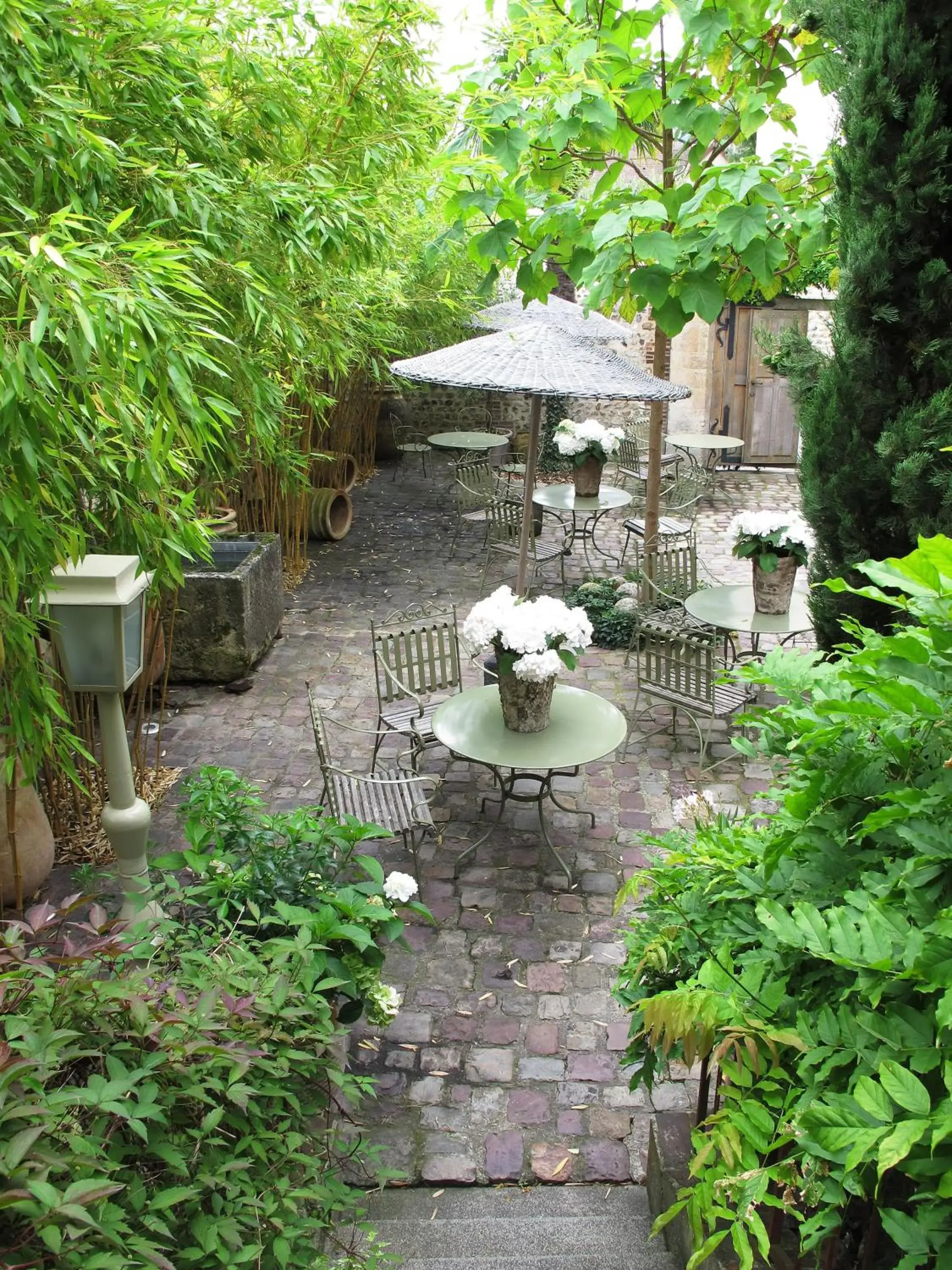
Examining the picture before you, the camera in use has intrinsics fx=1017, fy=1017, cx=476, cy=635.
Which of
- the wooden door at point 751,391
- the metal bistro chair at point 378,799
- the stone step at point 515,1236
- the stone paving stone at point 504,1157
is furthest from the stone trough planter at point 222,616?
the wooden door at point 751,391

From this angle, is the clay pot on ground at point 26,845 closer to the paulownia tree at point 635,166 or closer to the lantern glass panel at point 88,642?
the lantern glass panel at point 88,642

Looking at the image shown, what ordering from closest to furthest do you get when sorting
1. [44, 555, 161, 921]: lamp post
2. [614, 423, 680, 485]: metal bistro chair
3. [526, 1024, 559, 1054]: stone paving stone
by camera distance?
1. [44, 555, 161, 921]: lamp post
2. [526, 1024, 559, 1054]: stone paving stone
3. [614, 423, 680, 485]: metal bistro chair

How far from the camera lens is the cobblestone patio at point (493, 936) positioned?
3.27 m

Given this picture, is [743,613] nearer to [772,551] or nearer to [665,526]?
[772,551]

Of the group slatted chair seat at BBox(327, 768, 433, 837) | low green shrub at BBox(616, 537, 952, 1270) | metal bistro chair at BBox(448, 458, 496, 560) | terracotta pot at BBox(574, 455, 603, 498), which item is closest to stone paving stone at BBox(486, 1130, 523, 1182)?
low green shrub at BBox(616, 537, 952, 1270)

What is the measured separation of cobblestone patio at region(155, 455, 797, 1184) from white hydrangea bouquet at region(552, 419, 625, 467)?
5.04ft

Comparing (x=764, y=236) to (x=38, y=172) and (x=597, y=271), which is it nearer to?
(x=597, y=271)

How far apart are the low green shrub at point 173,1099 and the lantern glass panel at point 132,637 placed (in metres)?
0.88

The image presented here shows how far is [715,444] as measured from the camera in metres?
11.4

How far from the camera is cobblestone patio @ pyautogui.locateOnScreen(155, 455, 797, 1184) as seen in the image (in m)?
3.27

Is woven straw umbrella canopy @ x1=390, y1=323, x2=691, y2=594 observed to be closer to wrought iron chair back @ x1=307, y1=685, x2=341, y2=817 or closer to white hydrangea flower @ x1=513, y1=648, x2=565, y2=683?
white hydrangea flower @ x1=513, y1=648, x2=565, y2=683

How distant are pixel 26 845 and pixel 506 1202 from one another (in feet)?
8.07

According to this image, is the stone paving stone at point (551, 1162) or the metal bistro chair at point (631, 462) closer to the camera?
the stone paving stone at point (551, 1162)

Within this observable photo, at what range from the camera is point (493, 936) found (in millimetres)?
4266
